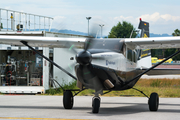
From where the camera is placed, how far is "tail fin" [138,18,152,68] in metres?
12.6

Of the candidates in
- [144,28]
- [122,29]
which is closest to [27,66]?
[144,28]

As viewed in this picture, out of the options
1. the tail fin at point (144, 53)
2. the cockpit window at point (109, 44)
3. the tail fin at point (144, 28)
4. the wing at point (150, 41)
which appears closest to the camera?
the cockpit window at point (109, 44)

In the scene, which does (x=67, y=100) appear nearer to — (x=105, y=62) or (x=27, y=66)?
(x=105, y=62)

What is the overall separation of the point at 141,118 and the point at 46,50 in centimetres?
968

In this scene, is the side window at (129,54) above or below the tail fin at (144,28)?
below

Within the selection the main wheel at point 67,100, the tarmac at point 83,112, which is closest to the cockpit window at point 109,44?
the tarmac at point 83,112

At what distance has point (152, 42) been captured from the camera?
1009 centimetres

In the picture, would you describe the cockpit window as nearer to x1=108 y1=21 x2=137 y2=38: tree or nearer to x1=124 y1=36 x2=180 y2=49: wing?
x1=124 y1=36 x2=180 y2=49: wing

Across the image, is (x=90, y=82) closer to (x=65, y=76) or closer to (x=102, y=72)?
(x=102, y=72)

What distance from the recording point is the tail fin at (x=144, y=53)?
41.4ft

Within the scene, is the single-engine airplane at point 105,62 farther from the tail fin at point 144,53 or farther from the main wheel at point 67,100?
the tail fin at point 144,53

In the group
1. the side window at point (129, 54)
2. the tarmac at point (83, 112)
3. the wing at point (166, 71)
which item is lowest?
the tarmac at point (83, 112)

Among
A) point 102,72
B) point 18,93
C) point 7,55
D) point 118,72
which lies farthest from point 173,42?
point 7,55

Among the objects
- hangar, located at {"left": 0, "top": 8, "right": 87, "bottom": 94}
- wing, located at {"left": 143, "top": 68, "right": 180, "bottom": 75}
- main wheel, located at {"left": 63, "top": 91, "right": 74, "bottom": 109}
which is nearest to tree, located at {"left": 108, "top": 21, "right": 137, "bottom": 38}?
hangar, located at {"left": 0, "top": 8, "right": 87, "bottom": 94}
